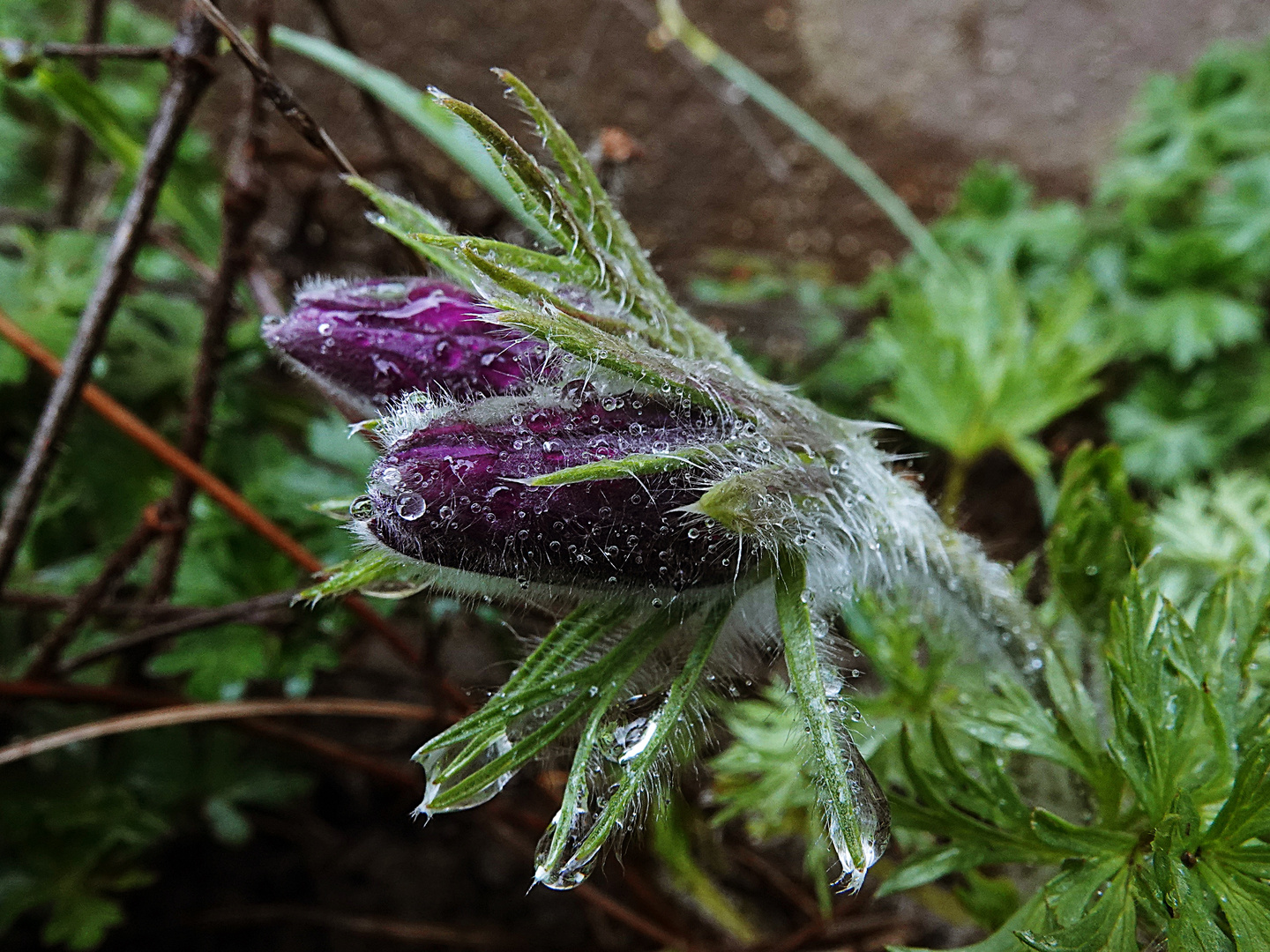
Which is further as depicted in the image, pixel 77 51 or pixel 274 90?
pixel 77 51

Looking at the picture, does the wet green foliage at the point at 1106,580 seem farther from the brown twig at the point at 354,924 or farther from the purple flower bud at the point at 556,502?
the brown twig at the point at 354,924

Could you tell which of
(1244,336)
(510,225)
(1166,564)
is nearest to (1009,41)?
(1244,336)

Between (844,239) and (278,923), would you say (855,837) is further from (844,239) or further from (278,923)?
(844,239)

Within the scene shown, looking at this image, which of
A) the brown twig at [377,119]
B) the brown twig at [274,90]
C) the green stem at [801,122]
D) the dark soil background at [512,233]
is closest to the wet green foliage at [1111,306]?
the green stem at [801,122]

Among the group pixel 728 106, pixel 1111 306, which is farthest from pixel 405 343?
pixel 728 106

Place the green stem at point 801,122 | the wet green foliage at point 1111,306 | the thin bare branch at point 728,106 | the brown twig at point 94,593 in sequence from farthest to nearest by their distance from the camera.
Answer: the thin bare branch at point 728,106, the green stem at point 801,122, the wet green foliage at point 1111,306, the brown twig at point 94,593

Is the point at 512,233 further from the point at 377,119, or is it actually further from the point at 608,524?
the point at 608,524

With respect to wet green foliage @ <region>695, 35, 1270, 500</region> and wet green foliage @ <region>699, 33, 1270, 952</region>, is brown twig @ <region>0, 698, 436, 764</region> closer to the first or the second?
wet green foliage @ <region>699, 33, 1270, 952</region>
